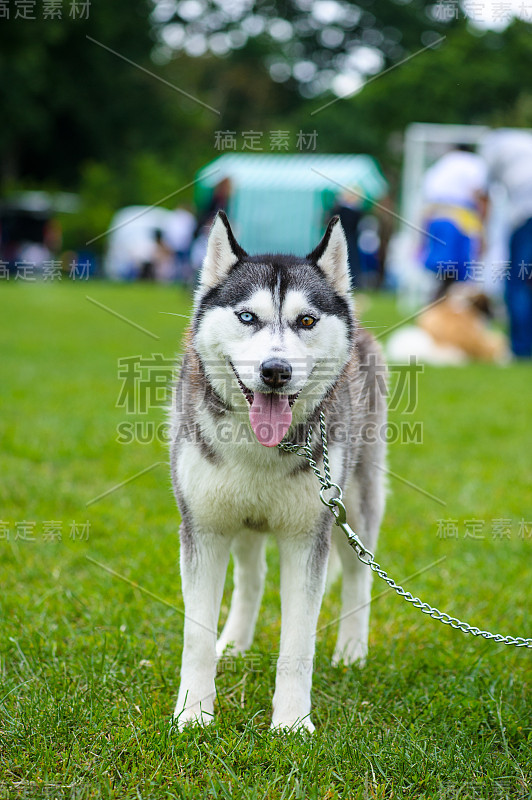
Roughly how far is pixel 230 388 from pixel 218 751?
1235 mm

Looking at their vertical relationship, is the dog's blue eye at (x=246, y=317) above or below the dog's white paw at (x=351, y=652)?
above

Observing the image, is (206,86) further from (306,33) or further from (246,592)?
(246,592)

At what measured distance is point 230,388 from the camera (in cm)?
286

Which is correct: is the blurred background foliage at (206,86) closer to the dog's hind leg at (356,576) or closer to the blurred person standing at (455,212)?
the blurred person standing at (455,212)

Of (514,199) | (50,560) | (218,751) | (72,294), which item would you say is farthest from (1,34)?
(218,751)

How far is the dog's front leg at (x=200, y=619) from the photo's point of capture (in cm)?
294

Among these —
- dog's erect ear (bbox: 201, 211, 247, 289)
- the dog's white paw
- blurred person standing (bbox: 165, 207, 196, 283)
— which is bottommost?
the dog's white paw

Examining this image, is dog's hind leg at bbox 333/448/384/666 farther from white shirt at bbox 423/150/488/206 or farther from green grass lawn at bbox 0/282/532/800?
white shirt at bbox 423/150/488/206

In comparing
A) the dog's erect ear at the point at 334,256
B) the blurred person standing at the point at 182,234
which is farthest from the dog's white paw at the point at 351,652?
the blurred person standing at the point at 182,234

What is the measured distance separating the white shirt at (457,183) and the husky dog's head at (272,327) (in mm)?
9090

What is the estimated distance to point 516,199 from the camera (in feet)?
34.9

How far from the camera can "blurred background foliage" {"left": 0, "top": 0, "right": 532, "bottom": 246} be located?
34.0 metres

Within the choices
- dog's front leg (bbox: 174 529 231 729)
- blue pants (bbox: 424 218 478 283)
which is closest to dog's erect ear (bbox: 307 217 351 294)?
dog's front leg (bbox: 174 529 231 729)

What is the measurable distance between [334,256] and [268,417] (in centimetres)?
75
